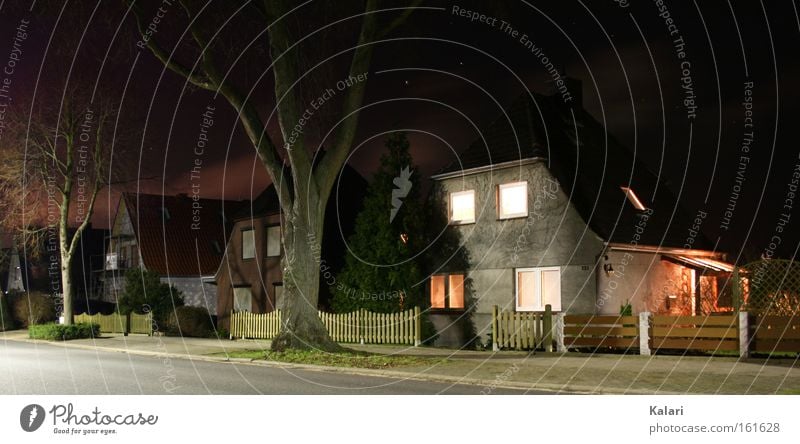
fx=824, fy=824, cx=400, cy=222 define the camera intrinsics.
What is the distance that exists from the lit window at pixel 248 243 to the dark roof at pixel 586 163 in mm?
14898

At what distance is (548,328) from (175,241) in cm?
3885

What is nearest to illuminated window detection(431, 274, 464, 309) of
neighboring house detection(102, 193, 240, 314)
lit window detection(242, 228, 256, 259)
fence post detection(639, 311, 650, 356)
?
fence post detection(639, 311, 650, 356)

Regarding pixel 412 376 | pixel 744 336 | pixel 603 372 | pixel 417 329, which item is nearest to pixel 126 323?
pixel 417 329

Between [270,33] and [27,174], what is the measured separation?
1776cm

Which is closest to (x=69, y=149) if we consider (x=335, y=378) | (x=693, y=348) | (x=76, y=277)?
(x=335, y=378)

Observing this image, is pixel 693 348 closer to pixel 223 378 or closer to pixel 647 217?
pixel 647 217

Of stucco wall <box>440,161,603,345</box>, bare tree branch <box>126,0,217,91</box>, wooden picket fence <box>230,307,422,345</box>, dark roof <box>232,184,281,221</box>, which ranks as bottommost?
wooden picket fence <box>230,307,422,345</box>

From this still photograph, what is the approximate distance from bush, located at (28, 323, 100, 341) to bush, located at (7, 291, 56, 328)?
1515 cm

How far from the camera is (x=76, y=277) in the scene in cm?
7819

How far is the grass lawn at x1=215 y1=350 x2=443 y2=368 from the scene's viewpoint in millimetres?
20809

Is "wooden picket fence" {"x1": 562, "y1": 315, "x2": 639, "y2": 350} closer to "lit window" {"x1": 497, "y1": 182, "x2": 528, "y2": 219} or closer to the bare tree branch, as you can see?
"lit window" {"x1": 497, "y1": 182, "x2": 528, "y2": 219}

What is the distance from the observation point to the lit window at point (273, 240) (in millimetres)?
41188

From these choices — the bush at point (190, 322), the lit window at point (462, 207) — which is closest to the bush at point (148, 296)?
the bush at point (190, 322)

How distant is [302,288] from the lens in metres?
22.9
